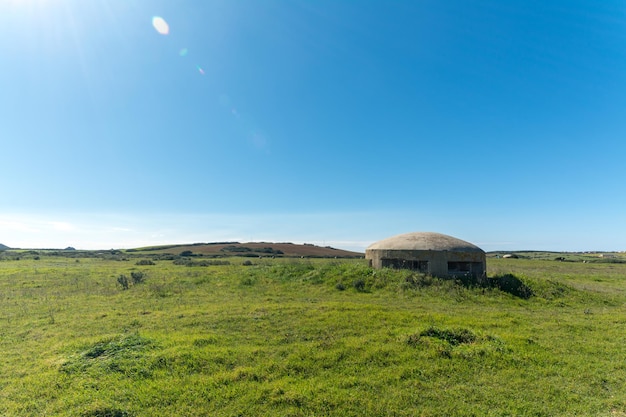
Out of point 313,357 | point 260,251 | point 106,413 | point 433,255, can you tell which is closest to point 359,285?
point 433,255

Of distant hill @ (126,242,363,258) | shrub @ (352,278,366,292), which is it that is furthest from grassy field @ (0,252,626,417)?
distant hill @ (126,242,363,258)

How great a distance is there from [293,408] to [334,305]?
8.16 metres

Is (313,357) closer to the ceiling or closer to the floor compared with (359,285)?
closer to the floor

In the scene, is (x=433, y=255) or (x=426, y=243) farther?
(x=426, y=243)

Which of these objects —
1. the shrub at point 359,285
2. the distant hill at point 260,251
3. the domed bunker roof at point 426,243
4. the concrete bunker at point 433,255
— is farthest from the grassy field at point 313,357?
the distant hill at point 260,251

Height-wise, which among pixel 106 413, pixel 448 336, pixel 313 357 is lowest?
pixel 106 413

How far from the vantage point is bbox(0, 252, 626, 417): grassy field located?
645cm

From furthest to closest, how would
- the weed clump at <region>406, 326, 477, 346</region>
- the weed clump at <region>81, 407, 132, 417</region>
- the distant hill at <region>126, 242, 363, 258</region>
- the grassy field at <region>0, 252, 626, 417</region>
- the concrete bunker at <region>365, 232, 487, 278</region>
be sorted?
the distant hill at <region>126, 242, 363, 258</region>, the concrete bunker at <region>365, 232, 487, 278</region>, the weed clump at <region>406, 326, 477, 346</region>, the grassy field at <region>0, 252, 626, 417</region>, the weed clump at <region>81, 407, 132, 417</region>

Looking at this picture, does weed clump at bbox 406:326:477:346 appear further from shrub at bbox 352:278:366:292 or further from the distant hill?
the distant hill

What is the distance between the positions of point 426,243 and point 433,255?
1060mm

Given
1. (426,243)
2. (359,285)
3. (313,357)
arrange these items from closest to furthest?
(313,357) < (359,285) < (426,243)

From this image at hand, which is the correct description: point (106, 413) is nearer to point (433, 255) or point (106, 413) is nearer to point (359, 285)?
point (359, 285)

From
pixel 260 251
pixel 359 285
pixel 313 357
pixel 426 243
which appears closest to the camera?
pixel 313 357

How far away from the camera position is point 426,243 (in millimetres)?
21297
